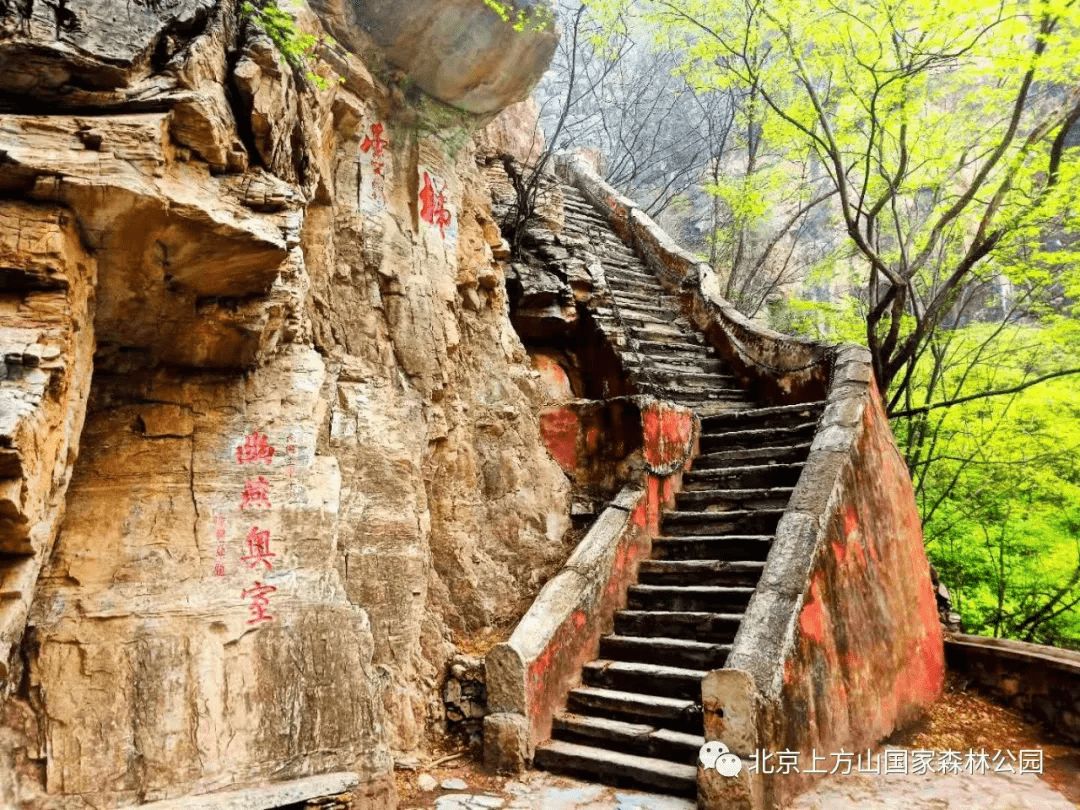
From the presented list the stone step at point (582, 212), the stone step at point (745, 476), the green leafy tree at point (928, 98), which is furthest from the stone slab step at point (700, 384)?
the stone step at point (582, 212)

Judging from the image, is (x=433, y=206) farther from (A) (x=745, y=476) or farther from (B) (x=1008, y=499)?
(B) (x=1008, y=499)

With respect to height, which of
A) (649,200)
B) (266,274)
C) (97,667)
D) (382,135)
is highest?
(649,200)

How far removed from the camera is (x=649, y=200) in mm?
25844

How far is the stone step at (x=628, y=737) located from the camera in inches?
A: 214

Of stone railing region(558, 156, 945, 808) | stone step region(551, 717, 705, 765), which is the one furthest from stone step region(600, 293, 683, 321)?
stone step region(551, 717, 705, 765)

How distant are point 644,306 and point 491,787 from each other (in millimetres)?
7692

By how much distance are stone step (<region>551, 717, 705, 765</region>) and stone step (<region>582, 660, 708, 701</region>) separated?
1.15 ft

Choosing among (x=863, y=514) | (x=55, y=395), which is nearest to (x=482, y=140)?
(x=863, y=514)

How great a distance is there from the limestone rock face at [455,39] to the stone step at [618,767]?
264 inches

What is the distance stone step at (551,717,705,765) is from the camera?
5.44 metres

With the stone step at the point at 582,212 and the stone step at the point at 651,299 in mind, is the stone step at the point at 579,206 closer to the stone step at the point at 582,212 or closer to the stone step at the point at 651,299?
the stone step at the point at 582,212

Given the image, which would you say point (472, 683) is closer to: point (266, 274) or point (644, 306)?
point (266, 274)

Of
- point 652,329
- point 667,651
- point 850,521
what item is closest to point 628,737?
point 667,651

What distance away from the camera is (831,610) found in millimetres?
6152
